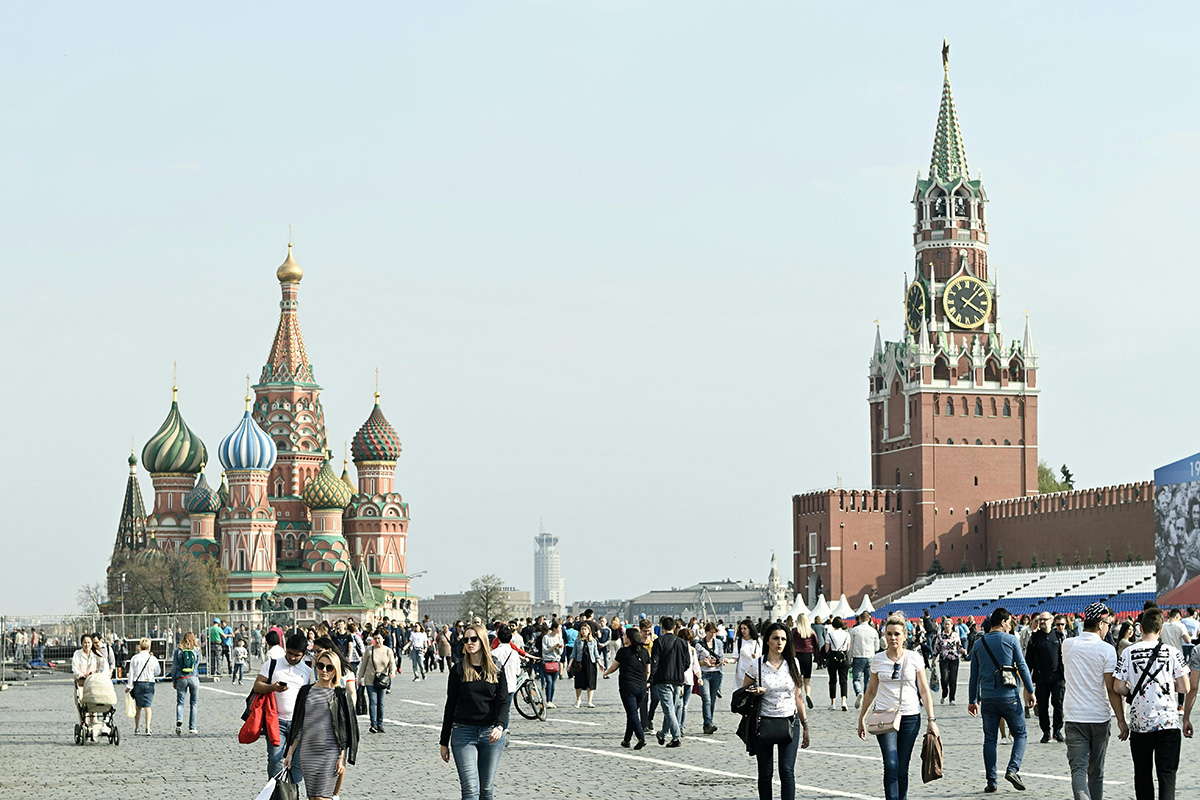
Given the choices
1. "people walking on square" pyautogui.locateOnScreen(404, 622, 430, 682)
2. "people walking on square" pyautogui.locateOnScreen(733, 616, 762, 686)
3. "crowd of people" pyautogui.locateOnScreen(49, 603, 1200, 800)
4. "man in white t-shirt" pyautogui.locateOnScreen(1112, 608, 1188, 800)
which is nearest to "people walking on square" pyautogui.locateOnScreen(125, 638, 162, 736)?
"crowd of people" pyautogui.locateOnScreen(49, 603, 1200, 800)

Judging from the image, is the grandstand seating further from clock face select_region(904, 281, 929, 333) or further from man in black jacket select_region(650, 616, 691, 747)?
man in black jacket select_region(650, 616, 691, 747)

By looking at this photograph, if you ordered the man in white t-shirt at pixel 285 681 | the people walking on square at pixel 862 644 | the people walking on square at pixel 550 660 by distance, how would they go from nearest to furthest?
the man in white t-shirt at pixel 285 681 → the people walking on square at pixel 862 644 → the people walking on square at pixel 550 660

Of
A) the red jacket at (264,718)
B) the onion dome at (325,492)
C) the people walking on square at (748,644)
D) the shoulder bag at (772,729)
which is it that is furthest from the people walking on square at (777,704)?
the onion dome at (325,492)

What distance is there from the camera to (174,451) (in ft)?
321

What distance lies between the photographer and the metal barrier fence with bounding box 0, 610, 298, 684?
37941 millimetres

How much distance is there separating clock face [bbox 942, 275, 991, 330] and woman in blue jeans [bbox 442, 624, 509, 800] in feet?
286

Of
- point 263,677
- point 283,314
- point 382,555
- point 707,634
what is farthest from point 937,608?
point 263,677

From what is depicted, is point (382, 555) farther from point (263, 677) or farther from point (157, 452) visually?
point (263, 677)

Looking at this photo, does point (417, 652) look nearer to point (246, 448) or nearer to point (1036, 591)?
point (1036, 591)

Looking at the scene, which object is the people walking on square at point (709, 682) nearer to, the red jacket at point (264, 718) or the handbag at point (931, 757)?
the red jacket at point (264, 718)

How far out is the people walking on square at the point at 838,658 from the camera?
22.7 meters

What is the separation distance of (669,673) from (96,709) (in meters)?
6.11

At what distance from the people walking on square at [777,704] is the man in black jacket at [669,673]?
596 centimetres

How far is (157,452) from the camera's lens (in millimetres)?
97750
